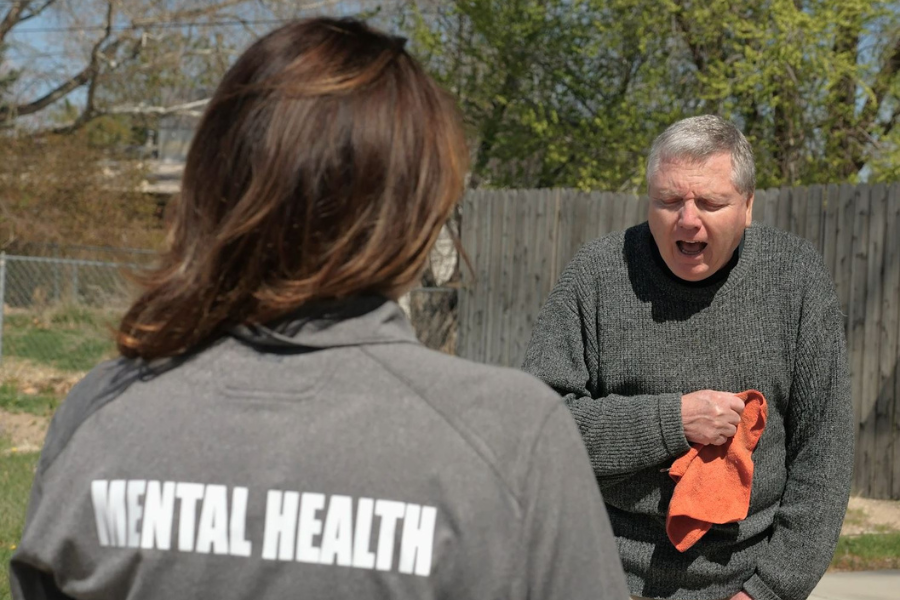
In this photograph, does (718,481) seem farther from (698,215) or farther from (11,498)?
(11,498)

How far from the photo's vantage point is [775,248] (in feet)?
8.97

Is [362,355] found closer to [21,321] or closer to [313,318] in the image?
[313,318]

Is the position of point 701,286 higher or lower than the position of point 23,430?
higher

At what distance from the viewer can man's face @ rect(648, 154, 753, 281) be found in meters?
2.66

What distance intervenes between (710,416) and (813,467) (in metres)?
0.30

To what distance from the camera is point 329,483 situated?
46.5 inches

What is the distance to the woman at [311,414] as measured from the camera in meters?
1.18

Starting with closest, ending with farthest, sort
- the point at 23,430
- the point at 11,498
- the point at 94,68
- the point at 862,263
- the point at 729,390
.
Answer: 1. the point at 729,390
2. the point at 11,498
3. the point at 862,263
4. the point at 23,430
5. the point at 94,68

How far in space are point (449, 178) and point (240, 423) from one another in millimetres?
371

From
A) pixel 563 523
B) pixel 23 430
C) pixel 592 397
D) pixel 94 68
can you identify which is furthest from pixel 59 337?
pixel 563 523

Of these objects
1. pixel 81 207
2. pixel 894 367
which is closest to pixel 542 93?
pixel 894 367

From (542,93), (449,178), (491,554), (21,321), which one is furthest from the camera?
(21,321)

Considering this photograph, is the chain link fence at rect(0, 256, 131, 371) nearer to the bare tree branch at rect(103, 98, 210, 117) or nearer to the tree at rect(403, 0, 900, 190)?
the bare tree branch at rect(103, 98, 210, 117)

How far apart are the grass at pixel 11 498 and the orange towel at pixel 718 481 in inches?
129
